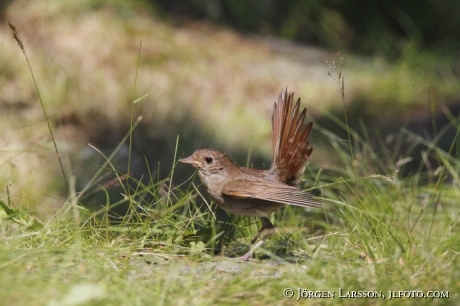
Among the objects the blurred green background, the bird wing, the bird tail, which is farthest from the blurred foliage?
the bird wing

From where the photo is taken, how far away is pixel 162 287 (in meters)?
2.69

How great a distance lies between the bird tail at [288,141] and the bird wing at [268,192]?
186mm

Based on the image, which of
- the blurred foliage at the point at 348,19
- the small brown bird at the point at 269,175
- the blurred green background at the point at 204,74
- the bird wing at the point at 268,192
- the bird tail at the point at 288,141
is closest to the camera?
the bird wing at the point at 268,192

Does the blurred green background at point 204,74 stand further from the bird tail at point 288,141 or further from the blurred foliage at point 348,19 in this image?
the bird tail at point 288,141

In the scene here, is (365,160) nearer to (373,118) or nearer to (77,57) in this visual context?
(373,118)

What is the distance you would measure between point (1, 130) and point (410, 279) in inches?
195

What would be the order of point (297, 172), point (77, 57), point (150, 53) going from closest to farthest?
point (297, 172) < point (77, 57) < point (150, 53)

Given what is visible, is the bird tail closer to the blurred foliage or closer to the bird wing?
the bird wing

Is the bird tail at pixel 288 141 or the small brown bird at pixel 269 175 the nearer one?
the small brown bird at pixel 269 175

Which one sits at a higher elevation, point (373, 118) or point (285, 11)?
point (285, 11)

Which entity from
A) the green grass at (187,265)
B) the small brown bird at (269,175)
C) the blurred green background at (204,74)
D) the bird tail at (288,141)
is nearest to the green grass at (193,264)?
the green grass at (187,265)

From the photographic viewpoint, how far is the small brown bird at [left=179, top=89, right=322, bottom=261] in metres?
3.73

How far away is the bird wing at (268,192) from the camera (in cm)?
357

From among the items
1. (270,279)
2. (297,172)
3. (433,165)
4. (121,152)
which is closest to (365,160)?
(297,172)
